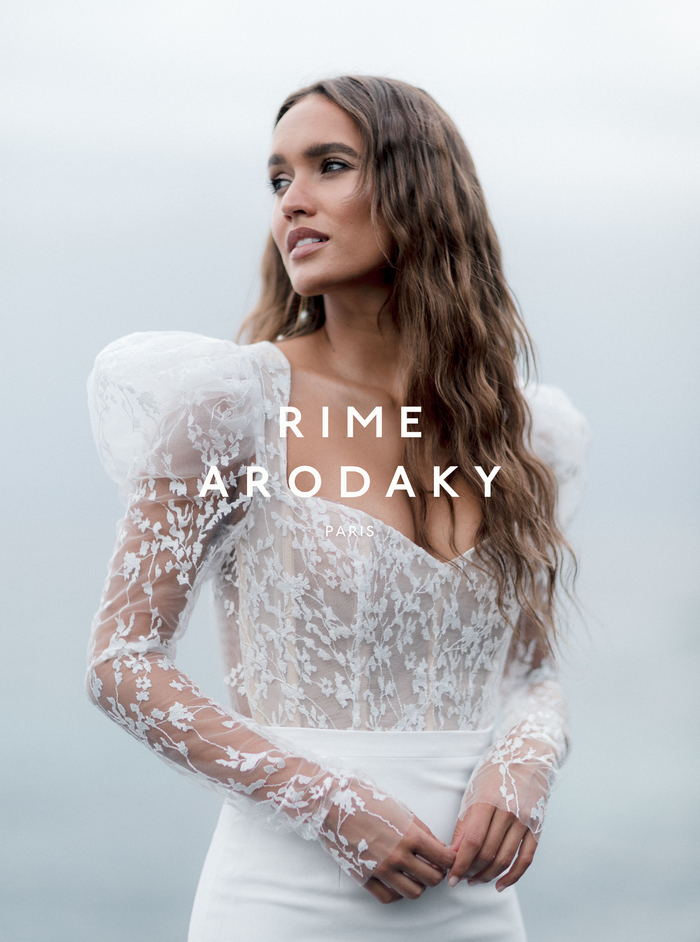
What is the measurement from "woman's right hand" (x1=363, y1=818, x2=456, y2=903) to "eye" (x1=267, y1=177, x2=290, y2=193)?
804mm

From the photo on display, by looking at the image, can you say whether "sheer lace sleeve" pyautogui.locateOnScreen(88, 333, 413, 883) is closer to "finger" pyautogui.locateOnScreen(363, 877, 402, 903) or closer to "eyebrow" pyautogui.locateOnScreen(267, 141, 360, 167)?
"finger" pyautogui.locateOnScreen(363, 877, 402, 903)

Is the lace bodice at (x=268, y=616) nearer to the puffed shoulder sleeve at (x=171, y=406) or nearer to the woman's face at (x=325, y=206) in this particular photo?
the puffed shoulder sleeve at (x=171, y=406)

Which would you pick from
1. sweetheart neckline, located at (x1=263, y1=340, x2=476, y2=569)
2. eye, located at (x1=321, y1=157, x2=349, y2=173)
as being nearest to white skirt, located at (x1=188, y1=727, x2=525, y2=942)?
sweetheart neckline, located at (x1=263, y1=340, x2=476, y2=569)

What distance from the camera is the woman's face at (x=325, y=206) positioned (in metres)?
1.14

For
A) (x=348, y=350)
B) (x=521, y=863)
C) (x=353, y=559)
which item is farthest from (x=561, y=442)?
(x=521, y=863)

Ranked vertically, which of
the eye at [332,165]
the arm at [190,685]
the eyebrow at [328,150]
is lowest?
the arm at [190,685]

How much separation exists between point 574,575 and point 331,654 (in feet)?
1.36

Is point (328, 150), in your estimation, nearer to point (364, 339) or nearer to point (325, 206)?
point (325, 206)

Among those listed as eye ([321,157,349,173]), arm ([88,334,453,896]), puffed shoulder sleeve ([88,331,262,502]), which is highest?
eye ([321,157,349,173])

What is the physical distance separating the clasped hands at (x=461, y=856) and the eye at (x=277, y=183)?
0.80 metres

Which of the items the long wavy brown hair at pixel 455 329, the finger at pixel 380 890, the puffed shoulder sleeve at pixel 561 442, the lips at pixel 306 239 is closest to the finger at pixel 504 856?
the finger at pixel 380 890

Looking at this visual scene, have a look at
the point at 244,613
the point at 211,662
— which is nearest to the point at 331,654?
the point at 244,613

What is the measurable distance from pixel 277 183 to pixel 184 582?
0.57 meters

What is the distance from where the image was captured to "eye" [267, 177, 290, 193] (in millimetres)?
1215
